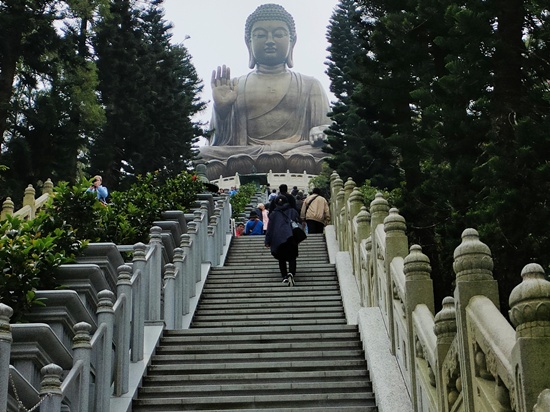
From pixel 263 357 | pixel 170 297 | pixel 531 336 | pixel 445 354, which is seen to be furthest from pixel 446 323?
pixel 170 297

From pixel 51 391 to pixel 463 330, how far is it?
1990 mm

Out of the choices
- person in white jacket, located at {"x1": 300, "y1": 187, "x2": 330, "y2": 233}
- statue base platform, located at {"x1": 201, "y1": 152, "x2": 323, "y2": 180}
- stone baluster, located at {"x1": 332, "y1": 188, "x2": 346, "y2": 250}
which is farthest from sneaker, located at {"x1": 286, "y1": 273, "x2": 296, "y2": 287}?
statue base platform, located at {"x1": 201, "y1": 152, "x2": 323, "y2": 180}

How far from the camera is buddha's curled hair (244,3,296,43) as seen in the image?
130 feet

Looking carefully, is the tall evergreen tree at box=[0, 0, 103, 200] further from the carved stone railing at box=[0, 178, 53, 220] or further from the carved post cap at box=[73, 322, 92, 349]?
the carved post cap at box=[73, 322, 92, 349]

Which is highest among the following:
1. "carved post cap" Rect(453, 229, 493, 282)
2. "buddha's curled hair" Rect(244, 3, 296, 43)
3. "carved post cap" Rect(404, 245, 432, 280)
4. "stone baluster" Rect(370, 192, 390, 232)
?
"buddha's curled hair" Rect(244, 3, 296, 43)

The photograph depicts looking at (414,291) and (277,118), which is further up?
(277,118)

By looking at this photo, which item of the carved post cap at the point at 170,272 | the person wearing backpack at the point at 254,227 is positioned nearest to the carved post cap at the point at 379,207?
the carved post cap at the point at 170,272

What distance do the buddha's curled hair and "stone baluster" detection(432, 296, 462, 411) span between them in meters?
35.6

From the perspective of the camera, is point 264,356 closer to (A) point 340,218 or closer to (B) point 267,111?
(A) point 340,218

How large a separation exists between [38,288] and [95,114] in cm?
1296

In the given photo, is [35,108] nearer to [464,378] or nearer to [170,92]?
[170,92]

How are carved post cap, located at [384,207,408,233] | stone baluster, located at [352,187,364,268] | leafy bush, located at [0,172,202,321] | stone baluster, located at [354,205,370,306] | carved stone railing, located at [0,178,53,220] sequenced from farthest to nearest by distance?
1. carved stone railing, located at [0,178,53,220]
2. stone baluster, located at [352,187,364,268]
3. stone baluster, located at [354,205,370,306]
4. carved post cap, located at [384,207,408,233]
5. leafy bush, located at [0,172,202,321]

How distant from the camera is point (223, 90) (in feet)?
120

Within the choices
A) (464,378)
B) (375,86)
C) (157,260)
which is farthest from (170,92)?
(464,378)
